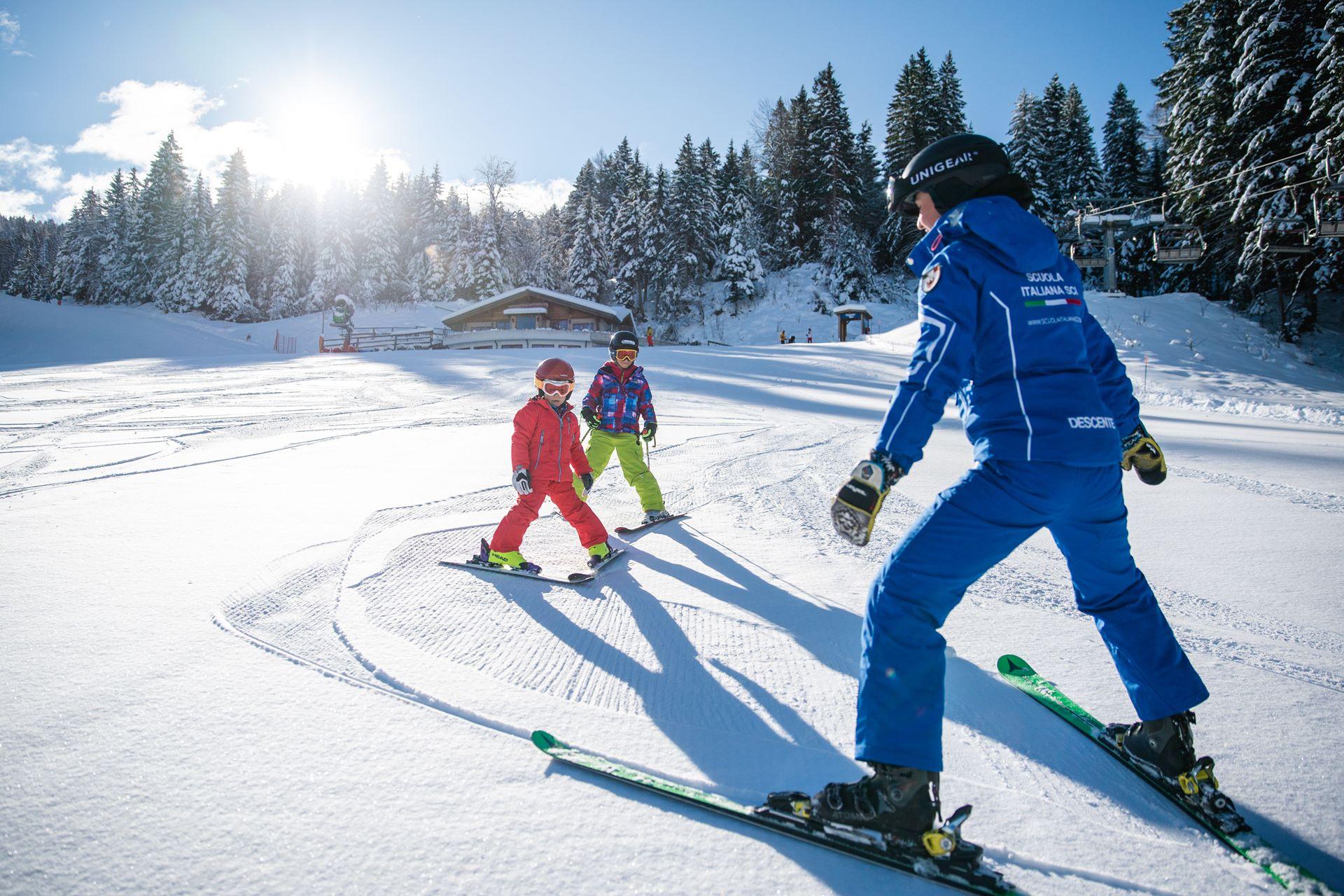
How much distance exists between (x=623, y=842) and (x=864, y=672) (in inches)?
30.5

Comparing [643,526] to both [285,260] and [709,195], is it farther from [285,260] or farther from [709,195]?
[285,260]

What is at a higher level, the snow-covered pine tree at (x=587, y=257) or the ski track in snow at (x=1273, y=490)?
the snow-covered pine tree at (x=587, y=257)

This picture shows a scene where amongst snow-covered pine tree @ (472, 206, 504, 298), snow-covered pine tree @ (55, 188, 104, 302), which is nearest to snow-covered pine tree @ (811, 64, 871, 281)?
snow-covered pine tree @ (472, 206, 504, 298)

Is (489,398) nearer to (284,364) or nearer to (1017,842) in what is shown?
(284,364)

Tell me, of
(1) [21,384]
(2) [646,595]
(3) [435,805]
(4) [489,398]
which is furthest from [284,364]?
(3) [435,805]

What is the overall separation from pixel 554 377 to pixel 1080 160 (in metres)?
52.3

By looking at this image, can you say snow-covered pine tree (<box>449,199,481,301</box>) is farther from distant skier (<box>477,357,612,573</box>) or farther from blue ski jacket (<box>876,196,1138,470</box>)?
blue ski jacket (<box>876,196,1138,470</box>)

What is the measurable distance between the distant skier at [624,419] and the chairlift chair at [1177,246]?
2035 cm

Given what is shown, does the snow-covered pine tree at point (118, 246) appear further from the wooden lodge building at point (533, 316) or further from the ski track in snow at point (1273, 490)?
the ski track in snow at point (1273, 490)

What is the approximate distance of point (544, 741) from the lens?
2072 mm

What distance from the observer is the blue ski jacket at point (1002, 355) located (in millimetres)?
1729

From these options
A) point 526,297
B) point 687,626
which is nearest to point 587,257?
point 526,297

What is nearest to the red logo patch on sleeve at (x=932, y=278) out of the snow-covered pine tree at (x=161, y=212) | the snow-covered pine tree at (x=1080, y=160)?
the snow-covered pine tree at (x=1080, y=160)

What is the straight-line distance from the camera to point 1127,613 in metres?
1.96
